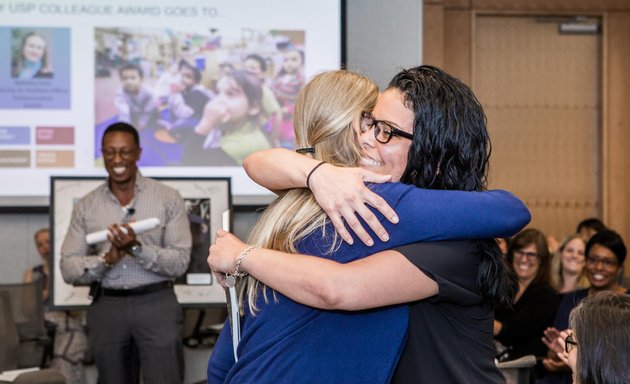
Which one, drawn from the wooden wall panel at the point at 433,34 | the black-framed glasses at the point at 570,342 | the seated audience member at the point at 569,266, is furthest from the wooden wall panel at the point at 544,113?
the black-framed glasses at the point at 570,342

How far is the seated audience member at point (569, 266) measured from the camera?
19.5ft

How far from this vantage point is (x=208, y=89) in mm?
5945

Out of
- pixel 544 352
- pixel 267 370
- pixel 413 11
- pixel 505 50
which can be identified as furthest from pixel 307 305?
pixel 505 50

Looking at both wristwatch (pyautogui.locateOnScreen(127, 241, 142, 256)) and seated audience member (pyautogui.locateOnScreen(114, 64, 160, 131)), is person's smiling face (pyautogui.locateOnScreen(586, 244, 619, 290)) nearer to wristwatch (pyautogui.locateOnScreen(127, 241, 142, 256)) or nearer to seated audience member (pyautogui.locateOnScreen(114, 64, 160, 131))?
wristwatch (pyautogui.locateOnScreen(127, 241, 142, 256))

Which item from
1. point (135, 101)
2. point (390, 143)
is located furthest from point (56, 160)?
point (390, 143)

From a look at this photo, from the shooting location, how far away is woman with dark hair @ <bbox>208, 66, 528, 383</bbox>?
1586 millimetres

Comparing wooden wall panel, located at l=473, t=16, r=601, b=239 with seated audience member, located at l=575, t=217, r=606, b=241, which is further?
wooden wall panel, located at l=473, t=16, r=601, b=239

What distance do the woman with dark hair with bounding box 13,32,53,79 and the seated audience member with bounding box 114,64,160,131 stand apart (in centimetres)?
45

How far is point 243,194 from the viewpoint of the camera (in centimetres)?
587

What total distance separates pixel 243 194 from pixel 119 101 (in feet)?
3.19

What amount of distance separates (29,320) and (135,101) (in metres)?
1.53

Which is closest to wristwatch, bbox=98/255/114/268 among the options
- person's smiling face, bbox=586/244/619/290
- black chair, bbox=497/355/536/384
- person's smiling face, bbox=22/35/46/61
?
person's smiling face, bbox=22/35/46/61

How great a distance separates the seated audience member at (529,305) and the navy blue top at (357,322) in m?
3.37

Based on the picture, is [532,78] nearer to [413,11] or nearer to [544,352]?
[413,11]
